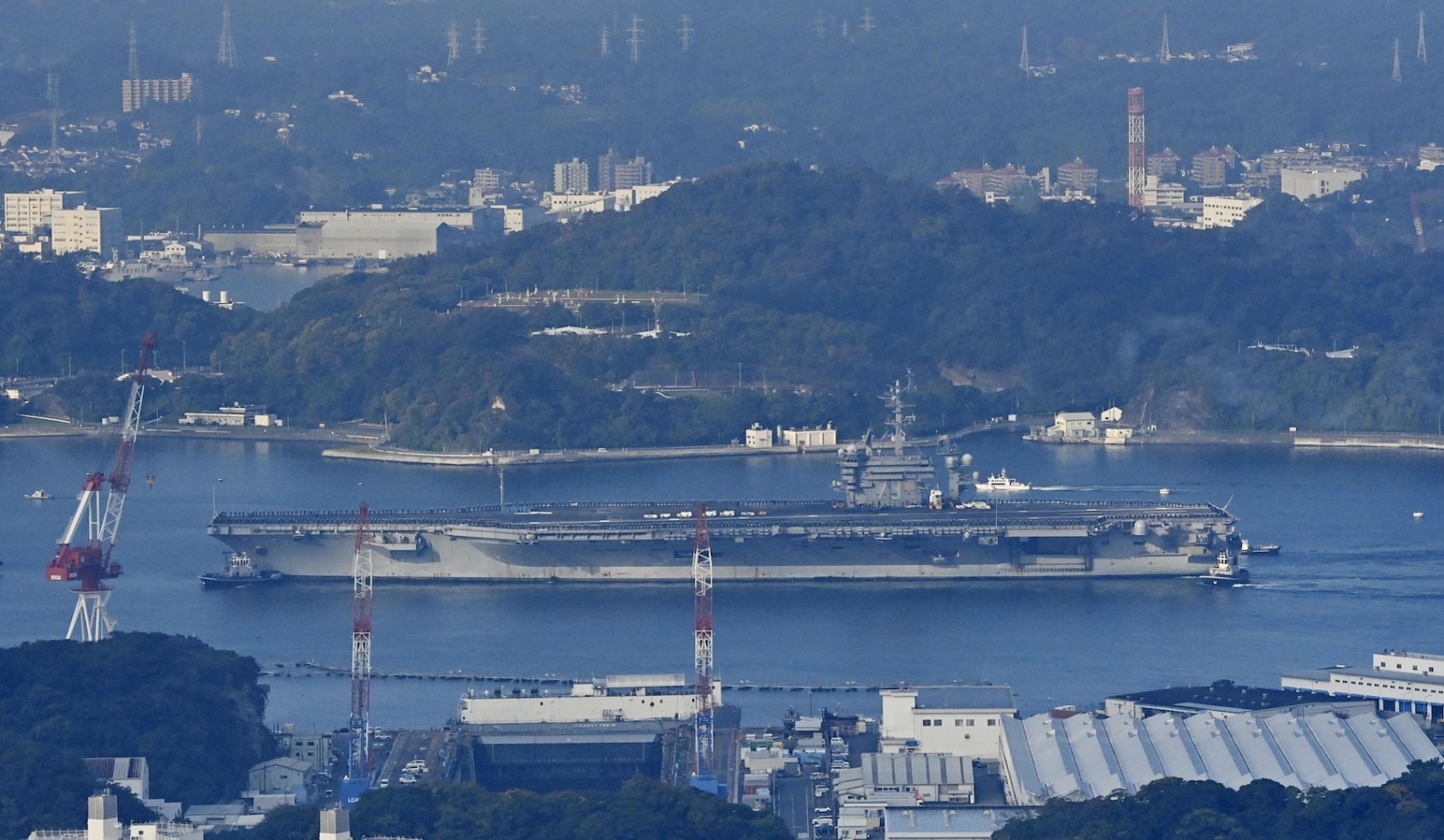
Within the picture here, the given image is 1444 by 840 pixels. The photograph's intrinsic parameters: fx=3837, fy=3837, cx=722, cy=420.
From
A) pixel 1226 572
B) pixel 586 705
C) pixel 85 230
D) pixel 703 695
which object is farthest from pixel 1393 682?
pixel 85 230

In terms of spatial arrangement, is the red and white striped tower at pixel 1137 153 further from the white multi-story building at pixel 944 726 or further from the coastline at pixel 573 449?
the white multi-story building at pixel 944 726

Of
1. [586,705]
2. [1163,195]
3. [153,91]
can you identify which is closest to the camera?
[586,705]

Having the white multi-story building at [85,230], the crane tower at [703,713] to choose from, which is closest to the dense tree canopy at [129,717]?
the crane tower at [703,713]

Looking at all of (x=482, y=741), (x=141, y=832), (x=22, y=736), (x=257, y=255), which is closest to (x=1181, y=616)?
(x=482, y=741)

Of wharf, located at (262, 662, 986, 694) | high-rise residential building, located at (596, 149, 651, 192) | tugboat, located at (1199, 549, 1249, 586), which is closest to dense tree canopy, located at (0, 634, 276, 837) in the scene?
wharf, located at (262, 662, 986, 694)

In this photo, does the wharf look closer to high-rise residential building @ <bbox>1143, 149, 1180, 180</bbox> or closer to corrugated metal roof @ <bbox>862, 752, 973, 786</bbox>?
corrugated metal roof @ <bbox>862, 752, 973, 786</bbox>

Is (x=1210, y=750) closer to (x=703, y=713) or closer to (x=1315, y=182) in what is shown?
(x=703, y=713)

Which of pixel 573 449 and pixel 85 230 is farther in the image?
pixel 85 230
